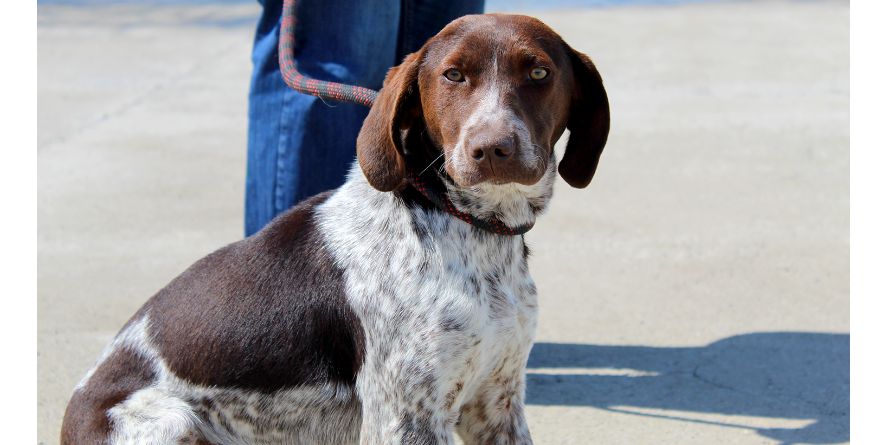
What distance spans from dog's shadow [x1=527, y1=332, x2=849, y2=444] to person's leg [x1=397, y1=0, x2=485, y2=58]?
1190mm

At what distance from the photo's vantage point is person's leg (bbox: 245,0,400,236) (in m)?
3.69

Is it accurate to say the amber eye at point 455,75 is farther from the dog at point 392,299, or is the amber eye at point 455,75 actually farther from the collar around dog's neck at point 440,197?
the collar around dog's neck at point 440,197

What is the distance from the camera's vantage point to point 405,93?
2.86 m

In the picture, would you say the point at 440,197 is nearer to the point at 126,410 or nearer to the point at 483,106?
the point at 483,106

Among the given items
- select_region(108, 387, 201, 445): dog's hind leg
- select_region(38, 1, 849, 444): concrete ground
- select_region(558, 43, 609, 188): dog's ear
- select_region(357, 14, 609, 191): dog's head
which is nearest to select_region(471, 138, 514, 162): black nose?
select_region(357, 14, 609, 191): dog's head

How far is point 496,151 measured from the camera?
8.69 feet

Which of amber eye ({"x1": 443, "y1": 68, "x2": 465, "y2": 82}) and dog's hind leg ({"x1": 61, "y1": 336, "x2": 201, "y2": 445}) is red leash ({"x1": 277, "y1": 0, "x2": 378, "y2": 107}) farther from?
dog's hind leg ({"x1": 61, "y1": 336, "x2": 201, "y2": 445})

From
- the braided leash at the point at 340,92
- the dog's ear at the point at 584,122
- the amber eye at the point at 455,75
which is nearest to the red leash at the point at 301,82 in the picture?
the braided leash at the point at 340,92

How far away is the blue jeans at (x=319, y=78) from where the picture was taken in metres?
3.69

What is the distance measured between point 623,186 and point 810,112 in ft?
5.83

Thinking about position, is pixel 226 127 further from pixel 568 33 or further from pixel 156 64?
pixel 568 33

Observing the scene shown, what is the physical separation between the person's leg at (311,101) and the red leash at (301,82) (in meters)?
0.12

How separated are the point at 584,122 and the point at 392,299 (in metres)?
0.64

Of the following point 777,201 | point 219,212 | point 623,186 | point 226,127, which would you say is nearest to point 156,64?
point 226,127
